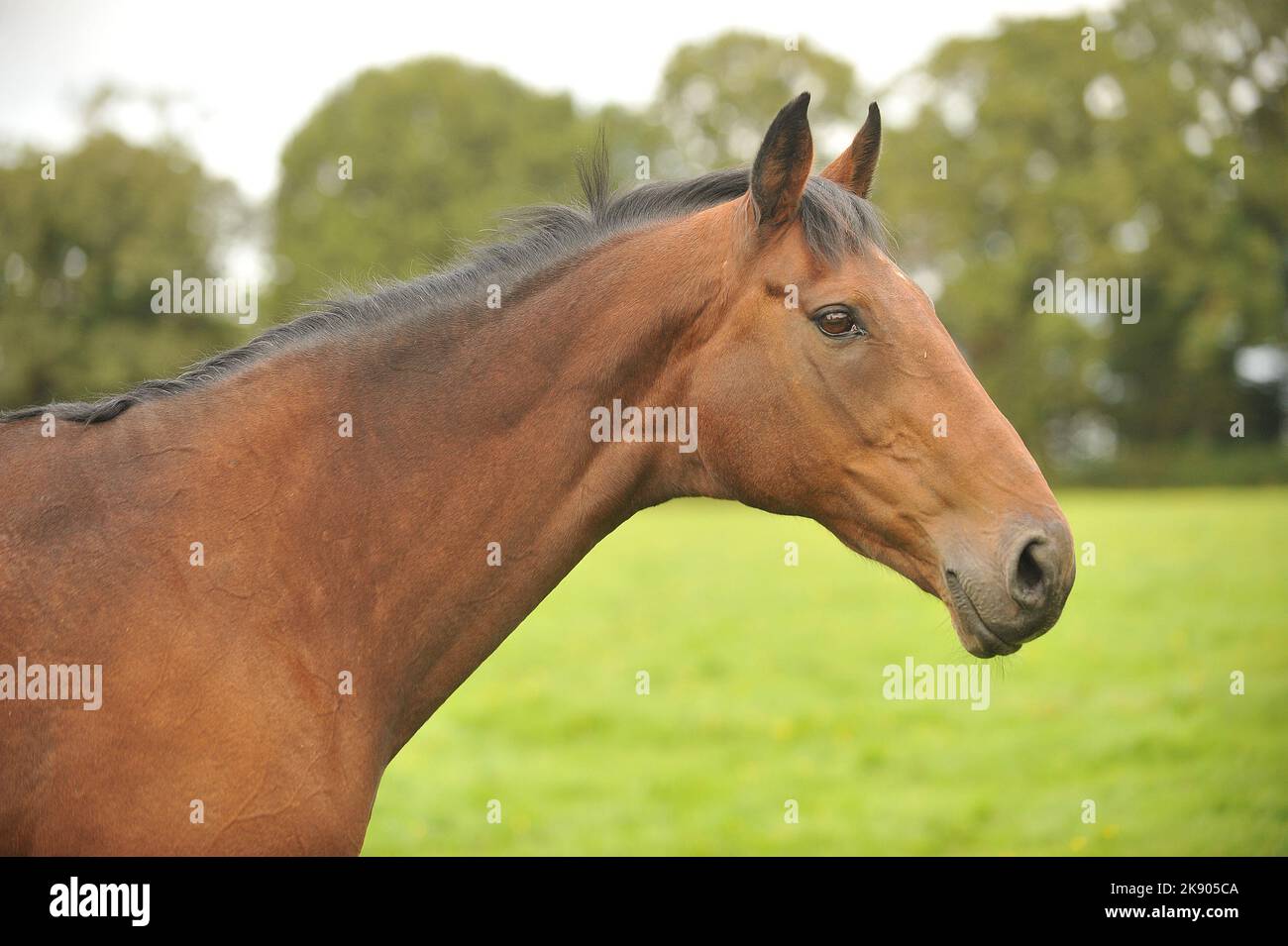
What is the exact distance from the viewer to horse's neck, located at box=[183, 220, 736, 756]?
3.61 meters

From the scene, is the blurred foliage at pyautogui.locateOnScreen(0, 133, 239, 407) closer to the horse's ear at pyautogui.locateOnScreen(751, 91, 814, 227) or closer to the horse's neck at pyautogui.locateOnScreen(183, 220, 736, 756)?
the horse's neck at pyautogui.locateOnScreen(183, 220, 736, 756)

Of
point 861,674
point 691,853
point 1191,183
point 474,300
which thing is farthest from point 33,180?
point 1191,183

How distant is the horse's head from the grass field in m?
4.03

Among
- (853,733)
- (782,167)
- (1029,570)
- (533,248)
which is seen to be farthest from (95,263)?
(1029,570)

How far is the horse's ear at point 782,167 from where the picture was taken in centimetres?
356

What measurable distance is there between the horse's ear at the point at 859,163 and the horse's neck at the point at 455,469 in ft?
3.13

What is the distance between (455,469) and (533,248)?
3.01 ft

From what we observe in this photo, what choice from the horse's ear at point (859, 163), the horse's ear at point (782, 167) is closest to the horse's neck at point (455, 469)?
the horse's ear at point (782, 167)

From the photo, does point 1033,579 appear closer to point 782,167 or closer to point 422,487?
point 782,167

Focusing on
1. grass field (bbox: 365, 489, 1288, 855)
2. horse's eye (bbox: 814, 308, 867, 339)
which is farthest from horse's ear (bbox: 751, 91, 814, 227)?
grass field (bbox: 365, 489, 1288, 855)

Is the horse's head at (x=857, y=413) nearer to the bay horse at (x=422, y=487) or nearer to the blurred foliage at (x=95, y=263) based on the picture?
the bay horse at (x=422, y=487)

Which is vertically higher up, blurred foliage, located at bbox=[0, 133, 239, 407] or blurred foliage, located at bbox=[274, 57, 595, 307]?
blurred foliage, located at bbox=[274, 57, 595, 307]

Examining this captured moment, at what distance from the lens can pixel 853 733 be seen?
12922mm

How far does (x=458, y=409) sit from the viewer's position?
3742 millimetres
